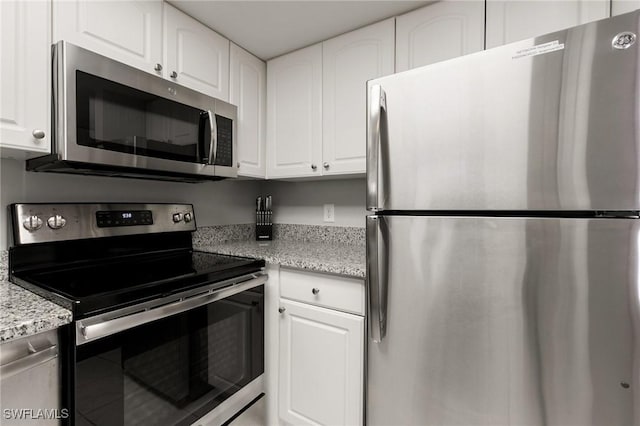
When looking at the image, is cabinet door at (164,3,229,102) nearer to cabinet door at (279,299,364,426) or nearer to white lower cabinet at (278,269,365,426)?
white lower cabinet at (278,269,365,426)

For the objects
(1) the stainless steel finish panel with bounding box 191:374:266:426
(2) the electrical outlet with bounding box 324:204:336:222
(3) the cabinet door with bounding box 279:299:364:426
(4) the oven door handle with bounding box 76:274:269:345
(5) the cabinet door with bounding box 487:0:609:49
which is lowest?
(1) the stainless steel finish panel with bounding box 191:374:266:426

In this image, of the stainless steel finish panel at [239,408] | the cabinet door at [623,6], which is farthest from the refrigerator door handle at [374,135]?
the stainless steel finish panel at [239,408]

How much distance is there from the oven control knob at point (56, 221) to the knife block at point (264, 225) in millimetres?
1084

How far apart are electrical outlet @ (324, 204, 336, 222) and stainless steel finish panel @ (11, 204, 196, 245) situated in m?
0.91

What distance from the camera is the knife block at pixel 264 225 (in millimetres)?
2160

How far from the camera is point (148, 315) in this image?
1.03 meters

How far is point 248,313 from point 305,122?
1.10 metres

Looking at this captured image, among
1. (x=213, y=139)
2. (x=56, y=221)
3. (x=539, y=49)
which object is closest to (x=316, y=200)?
(x=213, y=139)

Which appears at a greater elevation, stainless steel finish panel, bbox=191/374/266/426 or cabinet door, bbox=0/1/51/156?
cabinet door, bbox=0/1/51/156

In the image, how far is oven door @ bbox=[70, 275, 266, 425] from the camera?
90 centimetres

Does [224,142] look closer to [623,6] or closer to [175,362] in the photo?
[175,362]

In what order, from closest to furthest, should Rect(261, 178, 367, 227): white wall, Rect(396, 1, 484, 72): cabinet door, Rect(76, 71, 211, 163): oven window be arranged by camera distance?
Rect(76, 71, 211, 163): oven window < Rect(396, 1, 484, 72): cabinet door < Rect(261, 178, 367, 227): white wall

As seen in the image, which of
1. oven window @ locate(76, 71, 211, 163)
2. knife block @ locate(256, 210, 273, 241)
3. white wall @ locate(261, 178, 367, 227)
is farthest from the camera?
knife block @ locate(256, 210, 273, 241)

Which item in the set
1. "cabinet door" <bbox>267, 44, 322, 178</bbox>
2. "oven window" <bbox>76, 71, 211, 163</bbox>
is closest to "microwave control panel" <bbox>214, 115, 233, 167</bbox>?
"oven window" <bbox>76, 71, 211, 163</bbox>
